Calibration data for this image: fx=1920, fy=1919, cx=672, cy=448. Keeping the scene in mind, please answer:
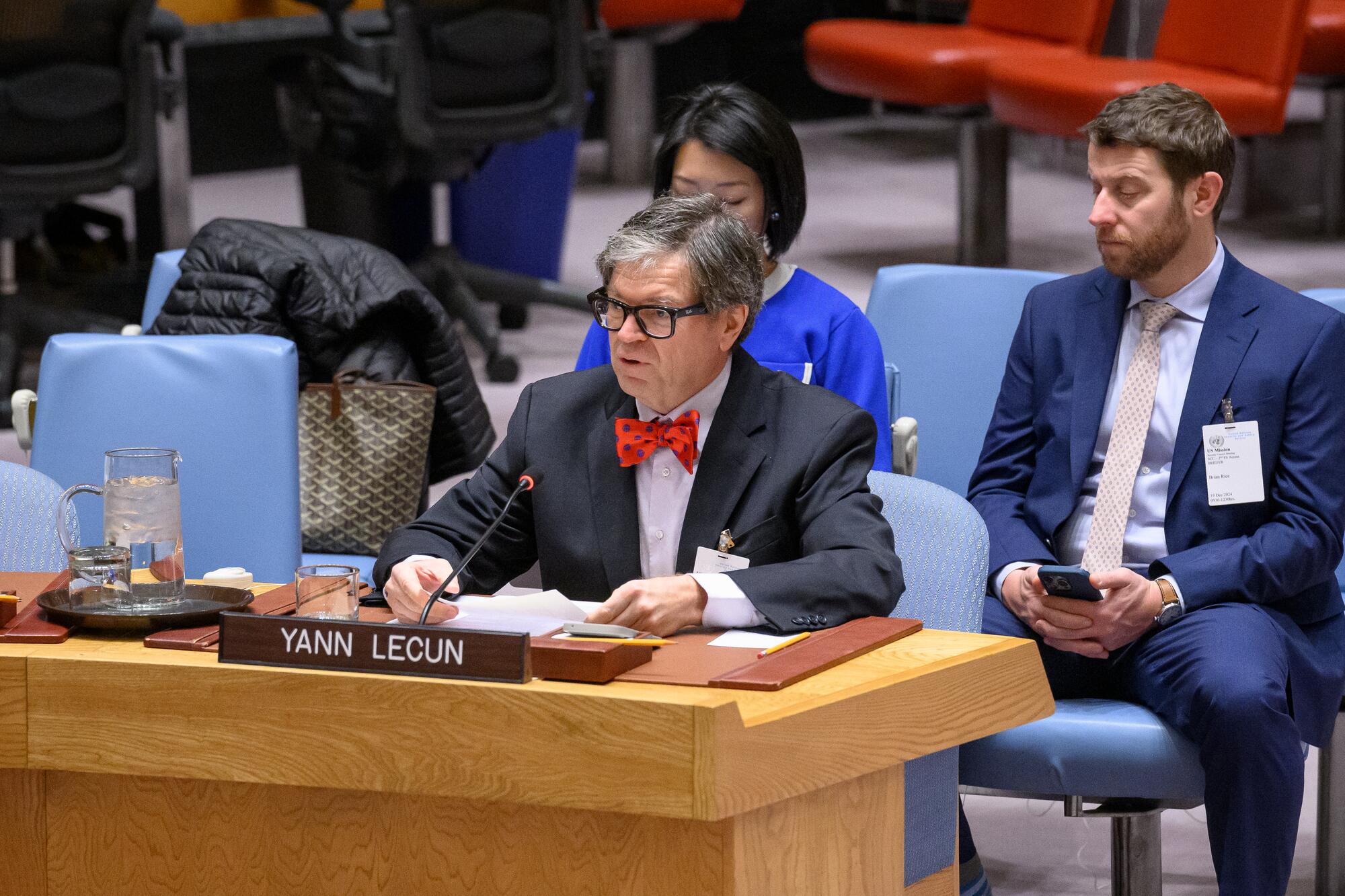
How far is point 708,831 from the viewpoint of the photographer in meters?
1.79

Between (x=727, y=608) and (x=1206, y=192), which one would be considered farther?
(x=1206, y=192)

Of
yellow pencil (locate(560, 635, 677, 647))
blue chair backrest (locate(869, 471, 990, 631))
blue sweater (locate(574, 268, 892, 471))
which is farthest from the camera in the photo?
blue sweater (locate(574, 268, 892, 471))

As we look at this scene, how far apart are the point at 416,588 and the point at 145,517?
0.31 m

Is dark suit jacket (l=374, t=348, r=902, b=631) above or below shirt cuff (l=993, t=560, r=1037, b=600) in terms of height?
above

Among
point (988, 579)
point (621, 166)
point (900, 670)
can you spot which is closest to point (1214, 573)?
point (988, 579)

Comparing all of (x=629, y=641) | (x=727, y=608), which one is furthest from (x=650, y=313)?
(x=629, y=641)

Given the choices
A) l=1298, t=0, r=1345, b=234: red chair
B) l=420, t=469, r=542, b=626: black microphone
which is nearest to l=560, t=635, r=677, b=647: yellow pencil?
l=420, t=469, r=542, b=626: black microphone

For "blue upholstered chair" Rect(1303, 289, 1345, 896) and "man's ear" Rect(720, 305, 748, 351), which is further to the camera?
"blue upholstered chair" Rect(1303, 289, 1345, 896)

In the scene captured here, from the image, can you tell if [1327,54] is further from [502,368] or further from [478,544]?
[478,544]

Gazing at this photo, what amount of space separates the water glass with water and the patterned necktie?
1.30 m

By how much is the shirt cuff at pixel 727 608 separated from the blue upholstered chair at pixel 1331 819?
1099 mm

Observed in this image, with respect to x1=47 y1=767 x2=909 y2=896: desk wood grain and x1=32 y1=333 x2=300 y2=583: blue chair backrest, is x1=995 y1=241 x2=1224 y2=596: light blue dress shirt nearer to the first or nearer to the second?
x1=47 y1=767 x2=909 y2=896: desk wood grain

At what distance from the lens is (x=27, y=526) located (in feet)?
8.54

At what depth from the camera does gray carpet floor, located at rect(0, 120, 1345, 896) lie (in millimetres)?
3148
